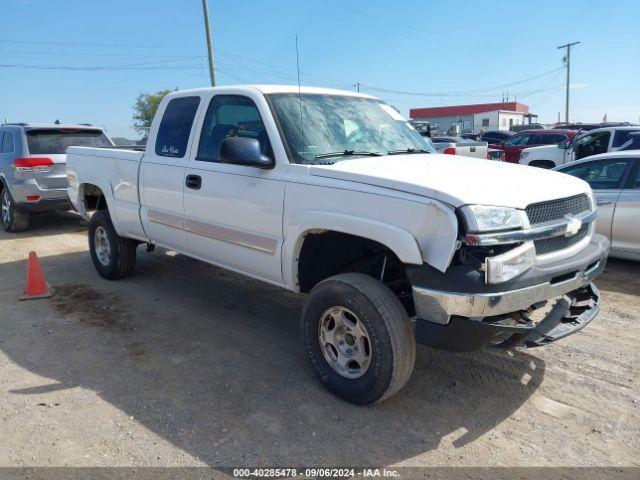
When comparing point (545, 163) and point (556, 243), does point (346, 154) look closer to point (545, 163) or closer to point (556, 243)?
point (556, 243)

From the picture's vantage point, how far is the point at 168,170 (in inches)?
196

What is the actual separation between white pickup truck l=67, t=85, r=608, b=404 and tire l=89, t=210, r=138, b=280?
3.92 feet

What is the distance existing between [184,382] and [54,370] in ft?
3.57

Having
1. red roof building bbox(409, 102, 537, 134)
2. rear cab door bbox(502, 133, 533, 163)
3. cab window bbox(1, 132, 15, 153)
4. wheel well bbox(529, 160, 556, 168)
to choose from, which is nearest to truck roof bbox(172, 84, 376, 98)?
cab window bbox(1, 132, 15, 153)

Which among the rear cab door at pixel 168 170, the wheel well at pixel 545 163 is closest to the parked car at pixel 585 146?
the wheel well at pixel 545 163

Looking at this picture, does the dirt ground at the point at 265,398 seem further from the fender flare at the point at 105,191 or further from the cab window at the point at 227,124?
the cab window at the point at 227,124

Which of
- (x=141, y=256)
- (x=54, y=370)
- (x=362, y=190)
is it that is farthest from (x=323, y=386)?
(x=141, y=256)

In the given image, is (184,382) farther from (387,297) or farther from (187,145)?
(187,145)

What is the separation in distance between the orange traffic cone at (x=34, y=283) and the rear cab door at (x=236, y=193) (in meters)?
2.19

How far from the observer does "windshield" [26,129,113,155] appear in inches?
372

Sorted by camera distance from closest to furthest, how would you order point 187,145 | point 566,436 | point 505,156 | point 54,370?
1. point 566,436
2. point 54,370
3. point 187,145
4. point 505,156

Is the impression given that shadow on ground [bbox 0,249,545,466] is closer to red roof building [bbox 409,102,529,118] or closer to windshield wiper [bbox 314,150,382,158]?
windshield wiper [bbox 314,150,382,158]

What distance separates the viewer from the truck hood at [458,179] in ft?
10.0

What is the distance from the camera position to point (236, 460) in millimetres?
2998
